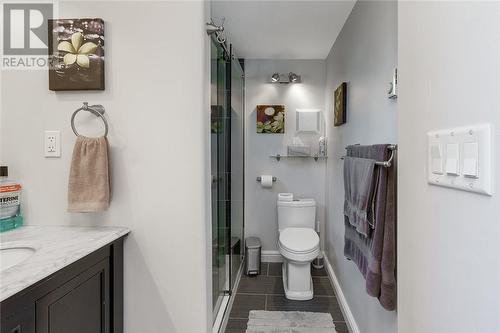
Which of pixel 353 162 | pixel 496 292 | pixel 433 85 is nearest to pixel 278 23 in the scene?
pixel 353 162

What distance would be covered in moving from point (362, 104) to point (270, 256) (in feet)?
7.24

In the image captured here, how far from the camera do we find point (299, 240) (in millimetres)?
2576

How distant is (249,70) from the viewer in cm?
339

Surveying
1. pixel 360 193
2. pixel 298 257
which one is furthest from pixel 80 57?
pixel 298 257

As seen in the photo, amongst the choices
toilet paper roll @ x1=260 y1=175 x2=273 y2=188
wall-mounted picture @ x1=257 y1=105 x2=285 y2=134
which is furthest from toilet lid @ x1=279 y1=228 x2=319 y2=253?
wall-mounted picture @ x1=257 y1=105 x2=285 y2=134

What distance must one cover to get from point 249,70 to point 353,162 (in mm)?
2079

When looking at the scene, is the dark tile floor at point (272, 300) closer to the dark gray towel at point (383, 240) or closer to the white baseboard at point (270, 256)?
the white baseboard at point (270, 256)

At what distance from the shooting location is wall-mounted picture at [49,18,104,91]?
129 centimetres

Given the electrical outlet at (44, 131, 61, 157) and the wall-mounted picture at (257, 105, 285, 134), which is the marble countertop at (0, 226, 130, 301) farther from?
the wall-mounted picture at (257, 105, 285, 134)

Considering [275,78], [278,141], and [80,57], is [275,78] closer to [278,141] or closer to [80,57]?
[278,141]

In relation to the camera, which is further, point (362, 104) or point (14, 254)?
point (362, 104)

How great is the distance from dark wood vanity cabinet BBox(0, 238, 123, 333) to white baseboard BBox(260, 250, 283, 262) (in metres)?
2.30

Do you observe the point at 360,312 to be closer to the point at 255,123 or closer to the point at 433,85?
the point at 433,85

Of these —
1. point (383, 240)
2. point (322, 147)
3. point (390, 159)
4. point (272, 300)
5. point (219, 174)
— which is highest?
point (322, 147)
